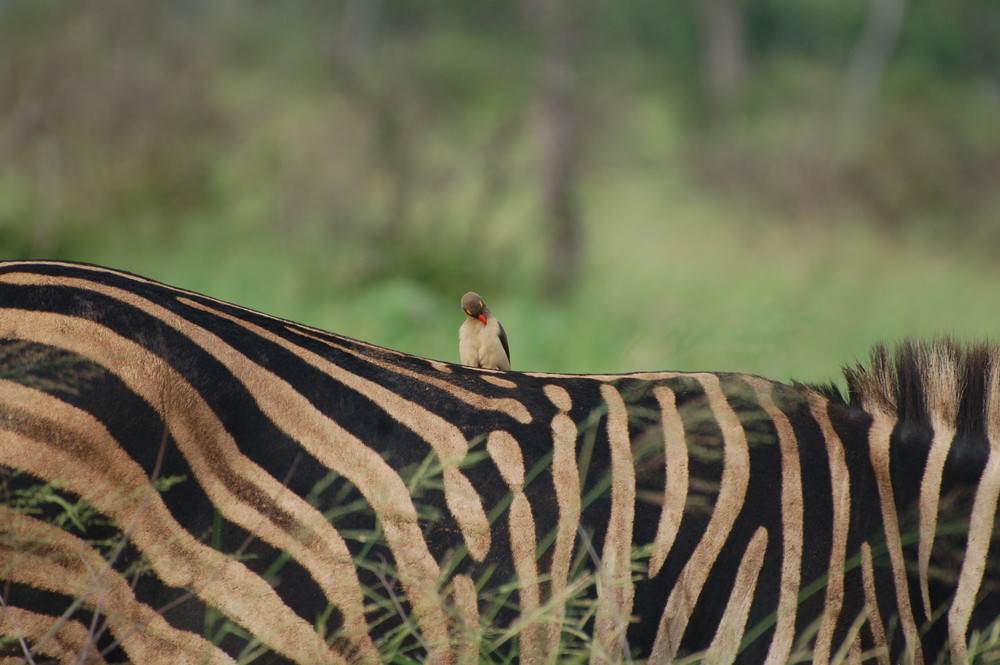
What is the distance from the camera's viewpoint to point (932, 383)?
1.95 meters

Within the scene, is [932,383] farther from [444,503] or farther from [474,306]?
[474,306]

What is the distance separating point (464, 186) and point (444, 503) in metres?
6.56

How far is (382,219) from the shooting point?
7281 millimetres

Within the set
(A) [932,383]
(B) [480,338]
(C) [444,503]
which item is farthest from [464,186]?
(C) [444,503]

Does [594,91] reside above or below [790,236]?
above

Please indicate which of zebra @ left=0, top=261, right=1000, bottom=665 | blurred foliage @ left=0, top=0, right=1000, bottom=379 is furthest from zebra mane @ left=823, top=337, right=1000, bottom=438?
blurred foliage @ left=0, top=0, right=1000, bottom=379

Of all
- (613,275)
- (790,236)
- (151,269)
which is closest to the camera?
(151,269)

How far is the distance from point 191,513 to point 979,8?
72.2 feet

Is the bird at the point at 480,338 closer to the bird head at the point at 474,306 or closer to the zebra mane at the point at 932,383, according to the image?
the bird head at the point at 474,306

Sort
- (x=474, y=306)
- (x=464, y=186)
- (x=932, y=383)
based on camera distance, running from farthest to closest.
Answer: (x=464, y=186) < (x=474, y=306) < (x=932, y=383)

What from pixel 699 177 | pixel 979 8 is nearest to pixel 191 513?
pixel 699 177

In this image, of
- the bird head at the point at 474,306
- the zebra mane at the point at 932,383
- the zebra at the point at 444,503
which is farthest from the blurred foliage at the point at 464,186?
the bird head at the point at 474,306

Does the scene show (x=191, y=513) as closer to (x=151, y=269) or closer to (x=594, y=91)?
(x=151, y=269)

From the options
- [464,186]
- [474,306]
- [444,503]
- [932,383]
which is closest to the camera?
[444,503]
